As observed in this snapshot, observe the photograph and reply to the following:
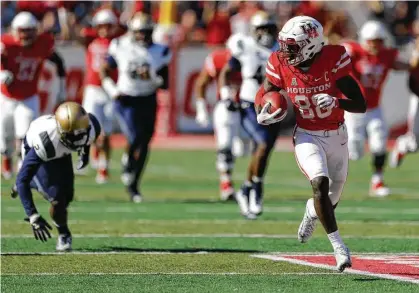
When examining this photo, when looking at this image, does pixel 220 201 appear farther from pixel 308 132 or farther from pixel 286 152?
pixel 286 152

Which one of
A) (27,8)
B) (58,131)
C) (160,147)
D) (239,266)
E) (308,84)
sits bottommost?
(160,147)

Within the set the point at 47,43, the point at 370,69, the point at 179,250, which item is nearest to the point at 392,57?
the point at 370,69

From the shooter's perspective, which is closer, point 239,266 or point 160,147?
point 239,266

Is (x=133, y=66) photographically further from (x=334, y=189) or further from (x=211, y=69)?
(x=334, y=189)

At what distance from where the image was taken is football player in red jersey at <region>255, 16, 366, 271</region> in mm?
7969

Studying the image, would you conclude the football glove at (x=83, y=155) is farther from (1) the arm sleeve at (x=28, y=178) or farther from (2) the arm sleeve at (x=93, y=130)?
(1) the arm sleeve at (x=28, y=178)

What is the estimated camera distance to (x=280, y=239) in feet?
32.4

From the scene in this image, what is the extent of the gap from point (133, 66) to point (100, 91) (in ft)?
8.05

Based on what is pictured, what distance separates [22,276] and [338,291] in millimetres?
1996

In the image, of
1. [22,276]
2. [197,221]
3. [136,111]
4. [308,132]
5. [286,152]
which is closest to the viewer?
[22,276]

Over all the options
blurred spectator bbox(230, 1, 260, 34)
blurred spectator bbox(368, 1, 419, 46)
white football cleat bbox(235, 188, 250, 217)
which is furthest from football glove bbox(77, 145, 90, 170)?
blurred spectator bbox(368, 1, 419, 46)

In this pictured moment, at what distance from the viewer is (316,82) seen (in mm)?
8125

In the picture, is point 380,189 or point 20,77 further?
point 380,189

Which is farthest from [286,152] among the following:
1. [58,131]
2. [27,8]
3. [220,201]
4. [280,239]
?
[58,131]
